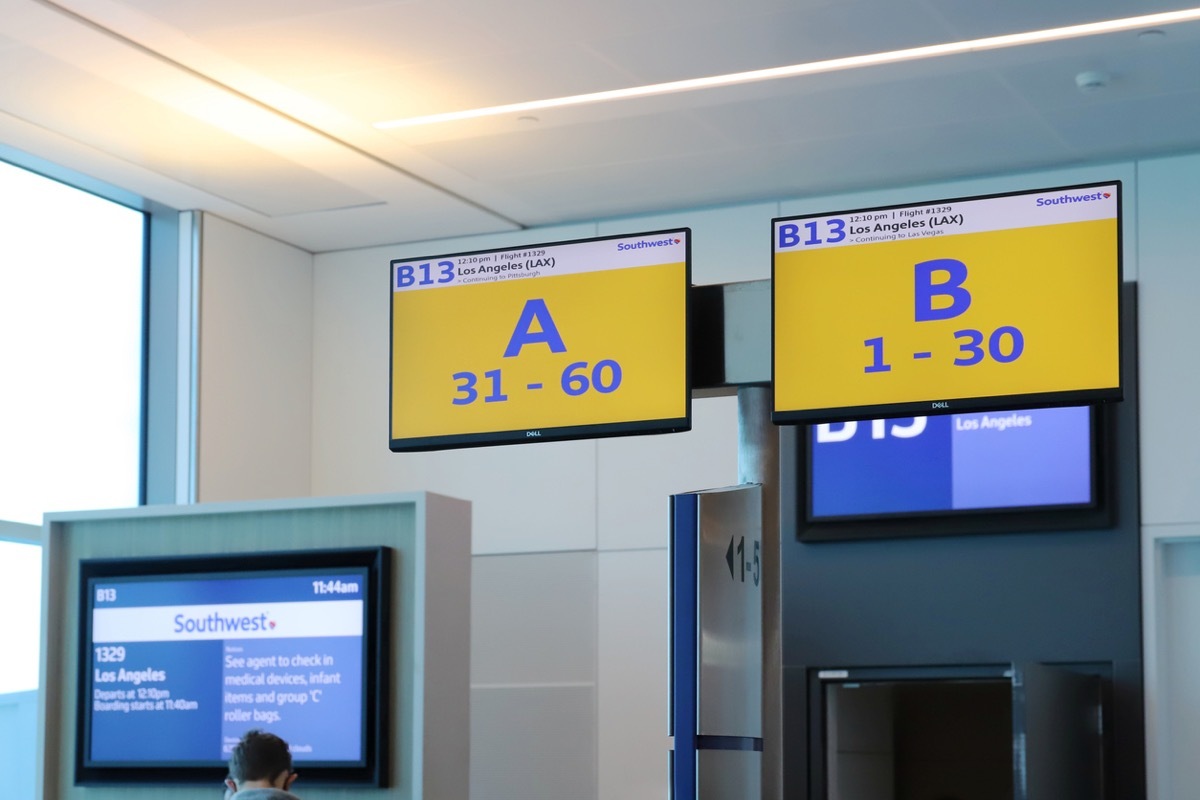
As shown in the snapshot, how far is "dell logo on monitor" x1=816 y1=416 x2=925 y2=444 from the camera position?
7836 mm

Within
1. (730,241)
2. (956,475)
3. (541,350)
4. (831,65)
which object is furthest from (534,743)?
(831,65)

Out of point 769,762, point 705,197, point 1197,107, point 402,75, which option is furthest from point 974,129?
point 769,762

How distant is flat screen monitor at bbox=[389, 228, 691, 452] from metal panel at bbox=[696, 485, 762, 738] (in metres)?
0.76

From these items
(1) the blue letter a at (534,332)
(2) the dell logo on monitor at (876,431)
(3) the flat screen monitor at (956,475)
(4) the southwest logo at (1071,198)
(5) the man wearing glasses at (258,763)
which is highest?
(4) the southwest logo at (1071,198)

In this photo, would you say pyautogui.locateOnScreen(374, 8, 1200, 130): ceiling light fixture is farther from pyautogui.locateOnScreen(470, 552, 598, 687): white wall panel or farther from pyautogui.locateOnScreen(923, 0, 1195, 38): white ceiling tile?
pyautogui.locateOnScreen(470, 552, 598, 687): white wall panel

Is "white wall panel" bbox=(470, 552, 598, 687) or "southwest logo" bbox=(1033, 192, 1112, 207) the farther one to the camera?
"white wall panel" bbox=(470, 552, 598, 687)

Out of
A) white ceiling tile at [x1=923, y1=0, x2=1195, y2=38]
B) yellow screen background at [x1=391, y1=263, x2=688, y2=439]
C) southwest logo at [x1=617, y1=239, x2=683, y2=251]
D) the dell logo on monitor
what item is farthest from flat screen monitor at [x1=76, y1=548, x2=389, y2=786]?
the dell logo on monitor

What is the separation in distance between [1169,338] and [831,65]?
216 centimetres

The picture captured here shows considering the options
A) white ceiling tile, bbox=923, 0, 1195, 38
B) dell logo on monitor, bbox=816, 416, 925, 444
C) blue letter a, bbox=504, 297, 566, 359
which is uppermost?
white ceiling tile, bbox=923, 0, 1195, 38

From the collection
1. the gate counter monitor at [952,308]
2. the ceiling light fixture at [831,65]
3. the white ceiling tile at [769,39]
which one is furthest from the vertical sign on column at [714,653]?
the ceiling light fixture at [831,65]

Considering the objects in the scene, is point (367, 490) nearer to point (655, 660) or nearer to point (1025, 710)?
point (655, 660)

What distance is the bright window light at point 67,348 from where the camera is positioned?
7.82 meters

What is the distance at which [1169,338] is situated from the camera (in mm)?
7570

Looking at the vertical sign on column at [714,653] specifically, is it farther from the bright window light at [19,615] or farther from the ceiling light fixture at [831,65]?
the bright window light at [19,615]
